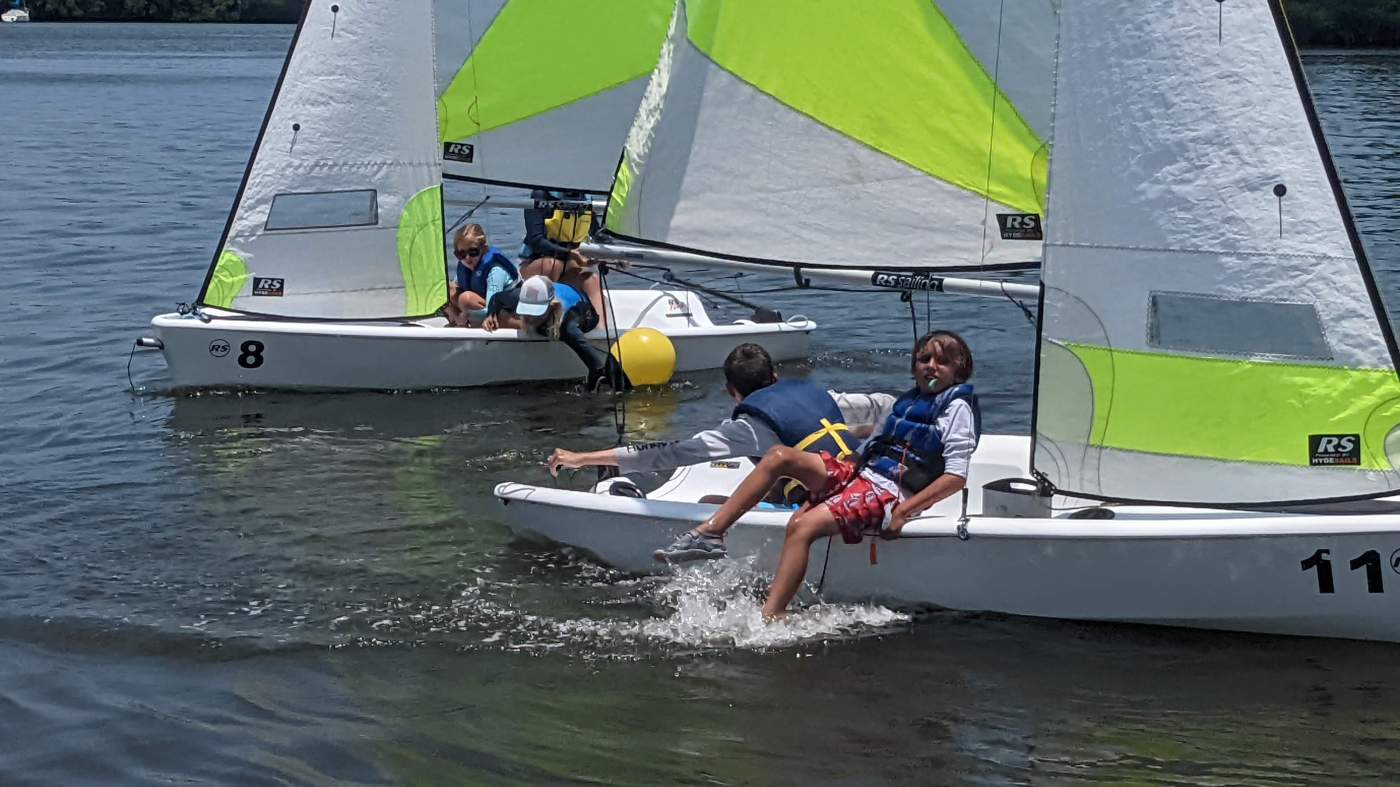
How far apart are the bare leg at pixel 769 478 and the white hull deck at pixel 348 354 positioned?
4548mm

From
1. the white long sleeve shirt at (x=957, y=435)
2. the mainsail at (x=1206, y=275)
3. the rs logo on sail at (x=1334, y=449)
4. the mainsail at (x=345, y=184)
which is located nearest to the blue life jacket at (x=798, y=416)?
the white long sleeve shirt at (x=957, y=435)

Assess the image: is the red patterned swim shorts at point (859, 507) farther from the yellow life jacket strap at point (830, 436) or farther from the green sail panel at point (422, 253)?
the green sail panel at point (422, 253)

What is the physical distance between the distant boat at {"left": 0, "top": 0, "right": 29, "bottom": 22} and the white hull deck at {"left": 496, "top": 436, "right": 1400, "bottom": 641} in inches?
3000

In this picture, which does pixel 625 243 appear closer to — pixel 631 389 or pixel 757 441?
pixel 757 441

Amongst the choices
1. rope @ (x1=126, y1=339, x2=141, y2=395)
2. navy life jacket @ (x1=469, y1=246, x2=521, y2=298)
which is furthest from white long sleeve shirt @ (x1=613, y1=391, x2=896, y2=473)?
rope @ (x1=126, y1=339, x2=141, y2=395)

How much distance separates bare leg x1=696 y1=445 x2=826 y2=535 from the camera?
6372 millimetres

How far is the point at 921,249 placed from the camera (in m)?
7.34

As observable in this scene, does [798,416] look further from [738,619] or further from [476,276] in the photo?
[476,276]

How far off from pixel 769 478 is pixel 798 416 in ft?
1.29

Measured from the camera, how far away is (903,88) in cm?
735

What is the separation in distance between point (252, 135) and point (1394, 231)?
62.7 feet

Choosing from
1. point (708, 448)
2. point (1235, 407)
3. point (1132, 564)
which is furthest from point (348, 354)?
point (1235, 407)

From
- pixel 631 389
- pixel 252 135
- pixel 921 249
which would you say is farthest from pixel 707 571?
pixel 252 135

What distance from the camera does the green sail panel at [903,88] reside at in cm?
729
